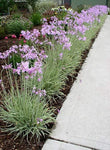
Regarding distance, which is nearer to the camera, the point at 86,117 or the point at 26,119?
the point at 26,119

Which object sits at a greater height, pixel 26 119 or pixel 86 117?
pixel 26 119

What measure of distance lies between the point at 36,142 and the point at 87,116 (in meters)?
0.76

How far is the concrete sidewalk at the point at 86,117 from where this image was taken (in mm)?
2127

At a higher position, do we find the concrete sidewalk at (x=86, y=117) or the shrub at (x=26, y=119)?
the shrub at (x=26, y=119)

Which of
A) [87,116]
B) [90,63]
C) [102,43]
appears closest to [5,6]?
[102,43]

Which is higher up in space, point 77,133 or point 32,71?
point 32,71

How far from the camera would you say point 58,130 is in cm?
231

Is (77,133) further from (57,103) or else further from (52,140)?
(57,103)

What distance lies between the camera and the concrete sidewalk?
2.13m

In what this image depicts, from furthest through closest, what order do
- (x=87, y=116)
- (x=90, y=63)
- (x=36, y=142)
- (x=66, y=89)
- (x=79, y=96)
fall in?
(x=90, y=63) < (x=66, y=89) < (x=79, y=96) < (x=87, y=116) < (x=36, y=142)

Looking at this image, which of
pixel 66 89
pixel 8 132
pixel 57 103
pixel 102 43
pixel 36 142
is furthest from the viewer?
pixel 102 43

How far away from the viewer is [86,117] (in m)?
2.56

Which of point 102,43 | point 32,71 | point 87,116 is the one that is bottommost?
point 102,43

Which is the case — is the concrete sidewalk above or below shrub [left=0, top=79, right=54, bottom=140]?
below
